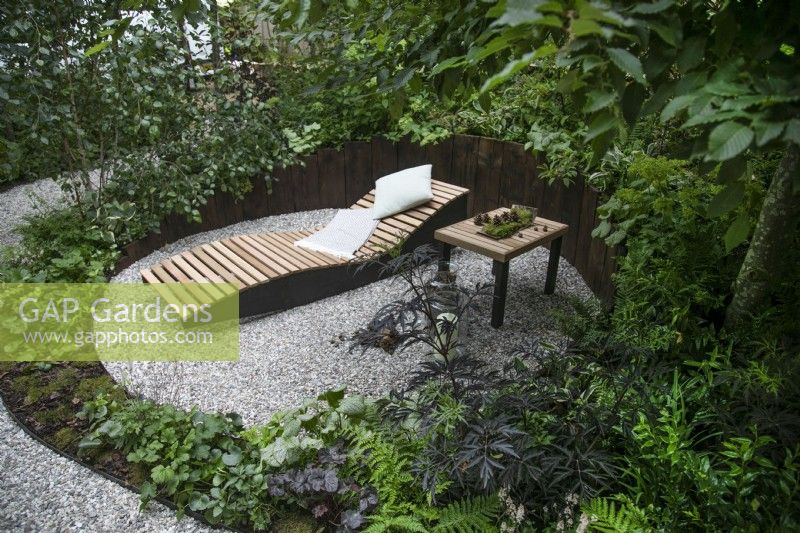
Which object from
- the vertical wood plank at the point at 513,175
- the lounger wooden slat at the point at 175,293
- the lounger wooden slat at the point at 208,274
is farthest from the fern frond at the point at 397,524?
the vertical wood plank at the point at 513,175

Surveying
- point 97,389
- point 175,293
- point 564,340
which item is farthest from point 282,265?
point 564,340

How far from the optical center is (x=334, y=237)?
14.9 feet

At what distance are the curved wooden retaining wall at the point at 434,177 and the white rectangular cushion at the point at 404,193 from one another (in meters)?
0.81

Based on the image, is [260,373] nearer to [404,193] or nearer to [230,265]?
[230,265]

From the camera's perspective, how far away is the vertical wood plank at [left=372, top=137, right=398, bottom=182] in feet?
19.0

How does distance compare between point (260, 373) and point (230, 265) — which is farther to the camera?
point (230, 265)

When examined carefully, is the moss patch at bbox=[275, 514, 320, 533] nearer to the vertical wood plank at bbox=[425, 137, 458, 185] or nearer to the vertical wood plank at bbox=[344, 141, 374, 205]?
the vertical wood plank at bbox=[425, 137, 458, 185]

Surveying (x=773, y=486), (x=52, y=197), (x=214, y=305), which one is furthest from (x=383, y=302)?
(x=52, y=197)

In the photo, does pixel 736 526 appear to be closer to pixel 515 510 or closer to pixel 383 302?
pixel 515 510

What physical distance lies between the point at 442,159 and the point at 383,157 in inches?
26.6

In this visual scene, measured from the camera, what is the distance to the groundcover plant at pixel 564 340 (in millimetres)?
1071

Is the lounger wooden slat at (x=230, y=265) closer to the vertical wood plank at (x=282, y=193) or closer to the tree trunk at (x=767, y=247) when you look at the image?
the vertical wood plank at (x=282, y=193)

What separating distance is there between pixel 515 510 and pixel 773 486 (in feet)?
2.61

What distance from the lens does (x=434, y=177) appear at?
575 cm
